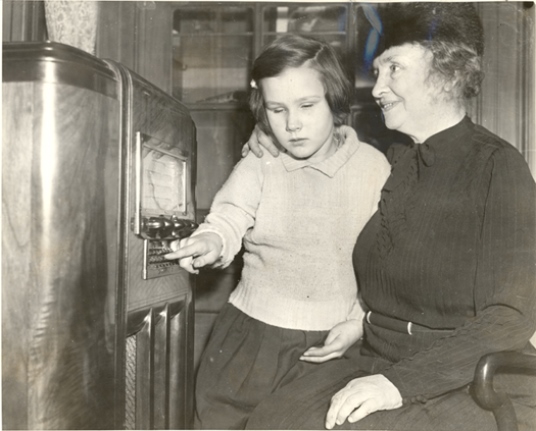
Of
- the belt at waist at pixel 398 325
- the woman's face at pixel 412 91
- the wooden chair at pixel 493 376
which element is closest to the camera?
the wooden chair at pixel 493 376

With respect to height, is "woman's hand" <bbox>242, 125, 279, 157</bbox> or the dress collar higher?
"woman's hand" <bbox>242, 125, 279, 157</bbox>

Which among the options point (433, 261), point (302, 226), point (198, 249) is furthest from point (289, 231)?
point (433, 261)

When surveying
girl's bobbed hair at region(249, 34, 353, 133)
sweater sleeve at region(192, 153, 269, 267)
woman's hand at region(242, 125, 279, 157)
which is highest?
girl's bobbed hair at region(249, 34, 353, 133)

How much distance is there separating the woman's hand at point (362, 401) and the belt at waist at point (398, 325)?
136 millimetres

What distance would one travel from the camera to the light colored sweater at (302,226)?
126 centimetres

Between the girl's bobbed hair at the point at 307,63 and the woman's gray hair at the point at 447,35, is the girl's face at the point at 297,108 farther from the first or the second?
the woman's gray hair at the point at 447,35

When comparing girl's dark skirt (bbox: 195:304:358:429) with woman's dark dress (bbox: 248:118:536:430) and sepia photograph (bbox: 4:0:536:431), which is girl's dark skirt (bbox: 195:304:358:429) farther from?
woman's dark dress (bbox: 248:118:536:430)

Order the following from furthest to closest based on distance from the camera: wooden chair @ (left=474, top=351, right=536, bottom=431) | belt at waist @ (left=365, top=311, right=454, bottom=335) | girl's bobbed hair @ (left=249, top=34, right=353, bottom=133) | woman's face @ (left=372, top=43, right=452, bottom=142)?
girl's bobbed hair @ (left=249, top=34, right=353, bottom=133), woman's face @ (left=372, top=43, right=452, bottom=142), belt at waist @ (left=365, top=311, right=454, bottom=335), wooden chair @ (left=474, top=351, right=536, bottom=431)

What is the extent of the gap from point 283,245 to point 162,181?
1.06 ft

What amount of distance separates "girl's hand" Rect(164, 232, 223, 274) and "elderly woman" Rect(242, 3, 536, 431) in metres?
0.31

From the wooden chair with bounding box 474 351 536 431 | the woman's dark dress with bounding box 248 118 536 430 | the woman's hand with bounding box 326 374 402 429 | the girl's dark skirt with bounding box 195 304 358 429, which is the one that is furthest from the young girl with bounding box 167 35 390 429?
the wooden chair with bounding box 474 351 536 431

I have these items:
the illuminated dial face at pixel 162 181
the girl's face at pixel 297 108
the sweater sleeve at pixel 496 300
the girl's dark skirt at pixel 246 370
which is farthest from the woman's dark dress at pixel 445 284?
the illuminated dial face at pixel 162 181

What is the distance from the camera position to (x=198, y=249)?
3.63 feet

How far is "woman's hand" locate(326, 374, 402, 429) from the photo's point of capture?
900 millimetres
